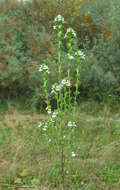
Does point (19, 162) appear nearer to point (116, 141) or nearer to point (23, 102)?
point (116, 141)

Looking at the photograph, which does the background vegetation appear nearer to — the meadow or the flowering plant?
the meadow

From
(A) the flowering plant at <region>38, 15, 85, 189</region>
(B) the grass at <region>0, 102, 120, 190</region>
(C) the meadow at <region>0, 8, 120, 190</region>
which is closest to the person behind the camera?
(A) the flowering plant at <region>38, 15, 85, 189</region>

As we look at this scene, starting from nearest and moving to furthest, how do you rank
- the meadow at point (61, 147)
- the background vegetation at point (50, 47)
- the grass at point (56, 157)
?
the meadow at point (61, 147) < the grass at point (56, 157) < the background vegetation at point (50, 47)

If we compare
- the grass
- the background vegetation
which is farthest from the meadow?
the background vegetation

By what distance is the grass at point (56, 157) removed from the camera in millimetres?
2629

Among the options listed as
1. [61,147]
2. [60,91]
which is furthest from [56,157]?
[60,91]

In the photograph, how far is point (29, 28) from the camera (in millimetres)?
5285

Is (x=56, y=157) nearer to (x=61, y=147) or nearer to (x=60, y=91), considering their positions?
(x=61, y=147)

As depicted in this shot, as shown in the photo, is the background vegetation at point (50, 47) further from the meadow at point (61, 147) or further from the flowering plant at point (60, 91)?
the flowering plant at point (60, 91)

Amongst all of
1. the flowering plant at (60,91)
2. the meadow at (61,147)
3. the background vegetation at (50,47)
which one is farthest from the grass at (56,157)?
the background vegetation at (50,47)

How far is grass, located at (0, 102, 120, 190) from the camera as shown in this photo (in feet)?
8.63

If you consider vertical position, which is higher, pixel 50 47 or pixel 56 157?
pixel 50 47

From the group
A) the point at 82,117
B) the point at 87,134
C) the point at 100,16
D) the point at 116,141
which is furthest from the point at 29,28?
the point at 116,141

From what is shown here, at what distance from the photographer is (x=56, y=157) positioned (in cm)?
262
